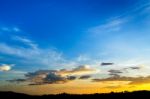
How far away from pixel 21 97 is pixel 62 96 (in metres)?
20.9

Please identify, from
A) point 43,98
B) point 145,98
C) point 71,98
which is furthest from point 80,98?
point 145,98

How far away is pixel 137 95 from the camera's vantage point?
18338cm

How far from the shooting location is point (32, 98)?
199125mm

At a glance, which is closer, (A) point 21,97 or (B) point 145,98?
(B) point 145,98

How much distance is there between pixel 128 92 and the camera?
631ft

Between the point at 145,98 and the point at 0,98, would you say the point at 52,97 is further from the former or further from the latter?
the point at 145,98

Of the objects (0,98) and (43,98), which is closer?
(0,98)

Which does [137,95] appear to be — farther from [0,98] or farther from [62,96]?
[0,98]

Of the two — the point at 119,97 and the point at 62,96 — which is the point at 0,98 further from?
the point at 119,97

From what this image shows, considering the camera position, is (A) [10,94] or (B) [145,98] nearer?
(B) [145,98]

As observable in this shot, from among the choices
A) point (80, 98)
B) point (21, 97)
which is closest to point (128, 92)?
point (80, 98)

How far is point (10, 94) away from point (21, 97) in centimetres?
582

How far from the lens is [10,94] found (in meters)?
195

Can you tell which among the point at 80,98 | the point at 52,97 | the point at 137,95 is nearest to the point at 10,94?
the point at 52,97
